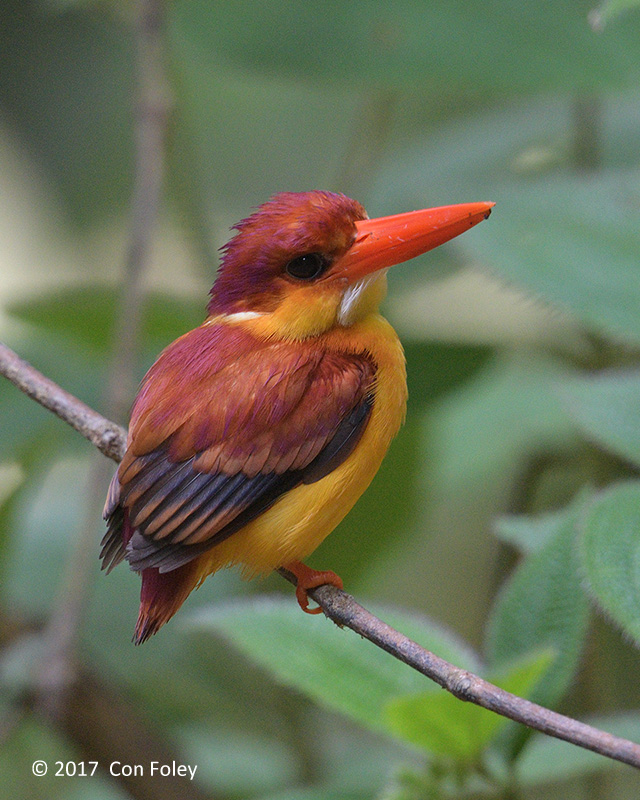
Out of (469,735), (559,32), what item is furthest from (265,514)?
(559,32)

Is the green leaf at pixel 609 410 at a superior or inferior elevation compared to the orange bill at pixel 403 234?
inferior

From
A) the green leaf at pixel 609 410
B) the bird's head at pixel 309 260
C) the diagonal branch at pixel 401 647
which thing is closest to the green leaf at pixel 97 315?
the diagonal branch at pixel 401 647

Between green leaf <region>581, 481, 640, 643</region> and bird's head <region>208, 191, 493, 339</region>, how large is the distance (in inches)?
15.1

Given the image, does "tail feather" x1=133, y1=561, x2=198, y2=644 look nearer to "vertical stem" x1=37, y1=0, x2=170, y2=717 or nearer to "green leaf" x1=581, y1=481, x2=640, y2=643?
"green leaf" x1=581, y1=481, x2=640, y2=643

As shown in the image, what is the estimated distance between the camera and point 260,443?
120 cm

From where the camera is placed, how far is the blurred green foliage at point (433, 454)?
137 centimetres

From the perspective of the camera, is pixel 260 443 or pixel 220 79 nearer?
pixel 260 443

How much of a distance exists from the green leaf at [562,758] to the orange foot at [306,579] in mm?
365

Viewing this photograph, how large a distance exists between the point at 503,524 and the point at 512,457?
2.30 feet

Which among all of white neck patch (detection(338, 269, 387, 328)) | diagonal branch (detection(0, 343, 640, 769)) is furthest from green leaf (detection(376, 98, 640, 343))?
diagonal branch (detection(0, 343, 640, 769))

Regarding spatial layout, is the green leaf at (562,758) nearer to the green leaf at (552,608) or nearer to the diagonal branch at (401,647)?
the green leaf at (552,608)

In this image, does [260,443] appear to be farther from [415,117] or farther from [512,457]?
[415,117]

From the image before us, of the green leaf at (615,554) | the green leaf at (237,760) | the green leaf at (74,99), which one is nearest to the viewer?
the green leaf at (615,554)

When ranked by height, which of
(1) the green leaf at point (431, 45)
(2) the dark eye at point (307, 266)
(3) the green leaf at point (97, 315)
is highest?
(1) the green leaf at point (431, 45)
